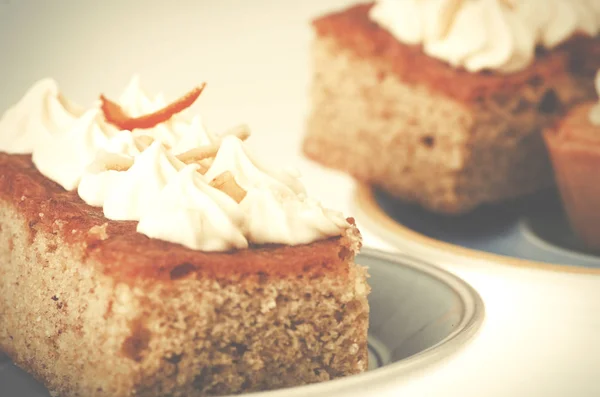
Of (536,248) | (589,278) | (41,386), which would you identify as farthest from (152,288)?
(536,248)

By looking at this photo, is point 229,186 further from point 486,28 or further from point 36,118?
point 486,28

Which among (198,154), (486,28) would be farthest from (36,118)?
(486,28)

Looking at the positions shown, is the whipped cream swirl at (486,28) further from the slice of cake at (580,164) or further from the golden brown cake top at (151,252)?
the golden brown cake top at (151,252)

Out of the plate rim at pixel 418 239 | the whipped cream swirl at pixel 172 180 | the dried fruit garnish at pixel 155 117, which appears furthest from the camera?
the plate rim at pixel 418 239

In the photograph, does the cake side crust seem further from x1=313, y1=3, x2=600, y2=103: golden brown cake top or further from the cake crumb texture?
x1=313, y1=3, x2=600, y2=103: golden brown cake top

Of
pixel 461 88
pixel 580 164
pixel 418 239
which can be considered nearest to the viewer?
pixel 418 239

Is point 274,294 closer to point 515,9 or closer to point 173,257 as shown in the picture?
point 173,257

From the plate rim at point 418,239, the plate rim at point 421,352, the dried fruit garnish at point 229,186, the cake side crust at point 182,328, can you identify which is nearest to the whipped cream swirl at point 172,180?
the dried fruit garnish at point 229,186
